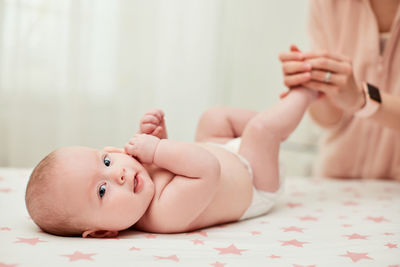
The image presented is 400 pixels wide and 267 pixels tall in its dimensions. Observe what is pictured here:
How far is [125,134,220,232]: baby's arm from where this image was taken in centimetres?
102

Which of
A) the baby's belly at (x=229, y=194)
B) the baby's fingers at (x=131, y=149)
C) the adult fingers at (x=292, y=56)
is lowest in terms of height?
the baby's belly at (x=229, y=194)

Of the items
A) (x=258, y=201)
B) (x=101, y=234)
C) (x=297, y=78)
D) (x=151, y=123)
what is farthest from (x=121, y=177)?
(x=297, y=78)

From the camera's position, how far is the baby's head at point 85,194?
3.01 ft

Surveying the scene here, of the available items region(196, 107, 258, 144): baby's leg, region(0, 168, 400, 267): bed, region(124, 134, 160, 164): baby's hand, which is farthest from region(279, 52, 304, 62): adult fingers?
region(124, 134, 160, 164): baby's hand

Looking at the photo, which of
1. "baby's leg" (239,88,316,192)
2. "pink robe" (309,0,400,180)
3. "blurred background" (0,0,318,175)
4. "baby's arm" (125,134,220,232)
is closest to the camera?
"baby's arm" (125,134,220,232)

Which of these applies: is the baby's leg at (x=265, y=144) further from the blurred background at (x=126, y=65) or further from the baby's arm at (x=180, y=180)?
the blurred background at (x=126, y=65)

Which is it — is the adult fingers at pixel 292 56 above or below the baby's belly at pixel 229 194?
above

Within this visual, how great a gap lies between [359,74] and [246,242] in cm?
121

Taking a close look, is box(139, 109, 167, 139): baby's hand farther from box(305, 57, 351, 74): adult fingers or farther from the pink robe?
the pink robe

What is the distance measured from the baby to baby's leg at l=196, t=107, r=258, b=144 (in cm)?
14

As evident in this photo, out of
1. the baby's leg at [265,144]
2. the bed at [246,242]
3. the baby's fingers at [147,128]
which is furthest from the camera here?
the baby's leg at [265,144]

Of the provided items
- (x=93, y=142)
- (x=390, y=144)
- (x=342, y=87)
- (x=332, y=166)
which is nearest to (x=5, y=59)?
(x=93, y=142)

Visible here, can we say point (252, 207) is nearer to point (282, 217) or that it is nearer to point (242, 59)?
point (282, 217)

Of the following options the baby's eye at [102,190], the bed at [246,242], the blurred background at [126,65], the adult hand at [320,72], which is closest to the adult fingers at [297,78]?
the adult hand at [320,72]
